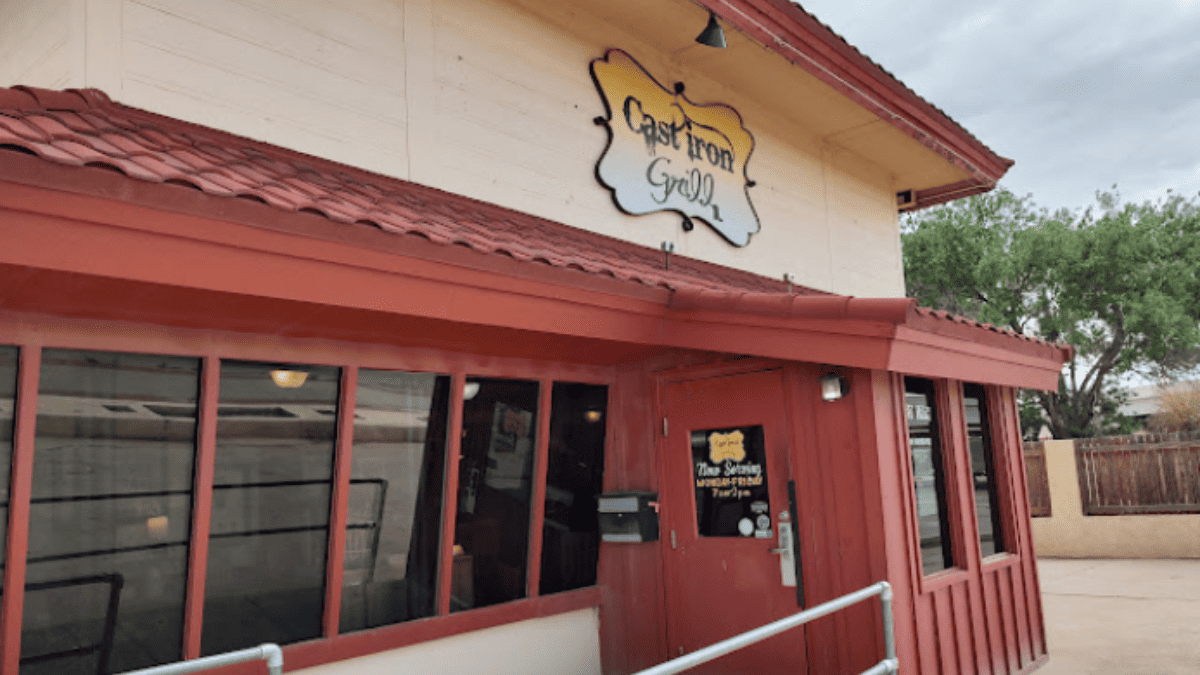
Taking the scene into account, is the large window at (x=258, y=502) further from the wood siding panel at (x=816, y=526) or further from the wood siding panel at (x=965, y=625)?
the wood siding panel at (x=965, y=625)

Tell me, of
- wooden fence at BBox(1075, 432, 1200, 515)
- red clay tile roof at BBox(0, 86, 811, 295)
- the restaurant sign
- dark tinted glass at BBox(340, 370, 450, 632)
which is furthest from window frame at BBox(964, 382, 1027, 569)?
wooden fence at BBox(1075, 432, 1200, 515)

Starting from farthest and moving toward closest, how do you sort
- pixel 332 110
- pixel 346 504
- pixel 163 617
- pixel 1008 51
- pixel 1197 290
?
pixel 1008 51
pixel 1197 290
pixel 332 110
pixel 346 504
pixel 163 617

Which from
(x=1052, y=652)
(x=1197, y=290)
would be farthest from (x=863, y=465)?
(x=1197, y=290)

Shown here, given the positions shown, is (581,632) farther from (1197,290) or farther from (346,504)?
(1197,290)

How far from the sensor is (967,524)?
19.9ft

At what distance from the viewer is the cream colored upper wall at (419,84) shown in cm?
421

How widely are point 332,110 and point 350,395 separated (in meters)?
1.71

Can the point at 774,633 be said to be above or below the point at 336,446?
below

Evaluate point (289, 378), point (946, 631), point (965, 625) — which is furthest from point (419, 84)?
point (965, 625)

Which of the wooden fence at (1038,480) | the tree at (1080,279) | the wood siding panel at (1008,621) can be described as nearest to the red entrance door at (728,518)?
the wood siding panel at (1008,621)

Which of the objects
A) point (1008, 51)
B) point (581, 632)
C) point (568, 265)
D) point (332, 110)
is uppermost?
point (1008, 51)

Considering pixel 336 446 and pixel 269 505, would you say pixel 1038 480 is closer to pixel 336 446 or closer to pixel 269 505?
pixel 336 446

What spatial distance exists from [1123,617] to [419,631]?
7201 millimetres

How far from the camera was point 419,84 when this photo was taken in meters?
5.39
